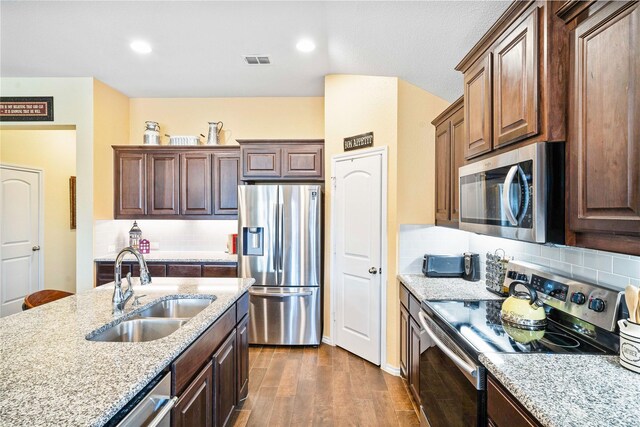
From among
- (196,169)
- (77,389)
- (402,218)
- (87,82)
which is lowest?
(77,389)

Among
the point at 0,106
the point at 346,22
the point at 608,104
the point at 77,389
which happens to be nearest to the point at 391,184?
the point at 346,22

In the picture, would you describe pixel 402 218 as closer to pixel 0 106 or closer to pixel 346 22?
pixel 346 22

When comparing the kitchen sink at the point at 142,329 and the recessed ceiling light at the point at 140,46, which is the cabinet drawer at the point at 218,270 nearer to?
the kitchen sink at the point at 142,329

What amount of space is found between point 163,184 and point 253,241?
1.50 metres

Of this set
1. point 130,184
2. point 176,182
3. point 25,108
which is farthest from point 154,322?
point 25,108

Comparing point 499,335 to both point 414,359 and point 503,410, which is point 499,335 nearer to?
point 503,410

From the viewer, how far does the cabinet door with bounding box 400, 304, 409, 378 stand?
266 centimetres

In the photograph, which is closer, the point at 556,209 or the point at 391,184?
→ the point at 556,209

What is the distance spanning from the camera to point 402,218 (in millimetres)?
3086

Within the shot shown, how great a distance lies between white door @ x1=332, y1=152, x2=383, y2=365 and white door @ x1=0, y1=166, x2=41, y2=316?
437 centimetres

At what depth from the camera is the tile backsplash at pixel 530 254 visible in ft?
4.77

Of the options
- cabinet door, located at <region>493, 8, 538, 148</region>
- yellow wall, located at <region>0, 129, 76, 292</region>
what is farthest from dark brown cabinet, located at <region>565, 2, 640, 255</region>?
yellow wall, located at <region>0, 129, 76, 292</region>

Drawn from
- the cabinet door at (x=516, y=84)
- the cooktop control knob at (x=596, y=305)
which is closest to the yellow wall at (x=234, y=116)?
the cabinet door at (x=516, y=84)

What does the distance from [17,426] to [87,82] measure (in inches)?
162
